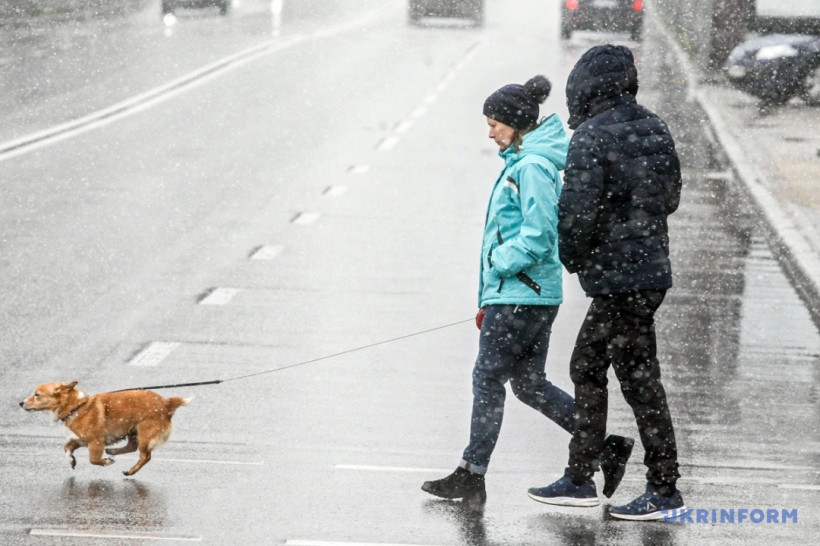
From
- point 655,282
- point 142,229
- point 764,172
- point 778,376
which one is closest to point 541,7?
point 764,172

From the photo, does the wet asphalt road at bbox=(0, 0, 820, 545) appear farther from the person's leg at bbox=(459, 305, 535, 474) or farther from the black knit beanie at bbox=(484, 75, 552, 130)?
the black knit beanie at bbox=(484, 75, 552, 130)

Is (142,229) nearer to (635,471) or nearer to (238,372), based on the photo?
(238,372)

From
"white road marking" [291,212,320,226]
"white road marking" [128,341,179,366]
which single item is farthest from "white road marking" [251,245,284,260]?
"white road marking" [128,341,179,366]

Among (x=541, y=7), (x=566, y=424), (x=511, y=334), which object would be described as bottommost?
(x=541, y=7)

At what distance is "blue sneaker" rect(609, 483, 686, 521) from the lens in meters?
Answer: 5.96

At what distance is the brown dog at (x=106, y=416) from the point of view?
20.6ft

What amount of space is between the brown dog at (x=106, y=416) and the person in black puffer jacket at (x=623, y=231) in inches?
75.7

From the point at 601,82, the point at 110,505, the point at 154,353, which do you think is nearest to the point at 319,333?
the point at 154,353

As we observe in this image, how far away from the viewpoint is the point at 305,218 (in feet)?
44.9

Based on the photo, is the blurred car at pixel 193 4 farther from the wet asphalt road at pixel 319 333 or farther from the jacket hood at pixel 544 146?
the jacket hood at pixel 544 146

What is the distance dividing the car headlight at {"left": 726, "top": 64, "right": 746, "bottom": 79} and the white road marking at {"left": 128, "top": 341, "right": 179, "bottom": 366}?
665 inches

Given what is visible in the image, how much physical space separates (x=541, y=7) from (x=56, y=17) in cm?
1784

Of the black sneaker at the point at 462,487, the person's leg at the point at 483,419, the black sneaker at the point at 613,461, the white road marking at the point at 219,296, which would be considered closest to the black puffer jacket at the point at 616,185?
the person's leg at the point at 483,419

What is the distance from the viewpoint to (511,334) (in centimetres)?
610
